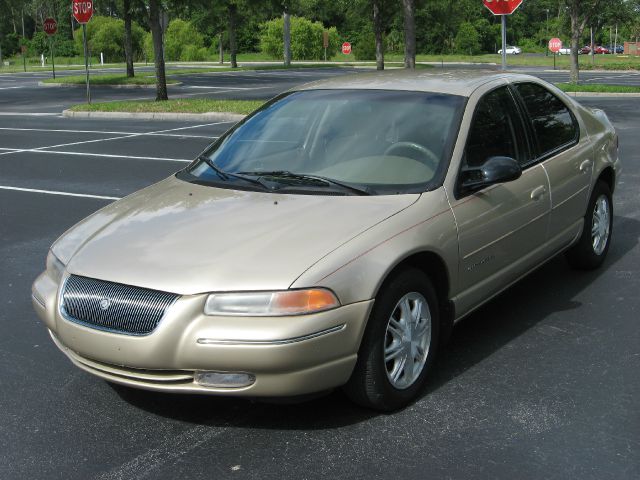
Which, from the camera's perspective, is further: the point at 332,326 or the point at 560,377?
the point at 560,377

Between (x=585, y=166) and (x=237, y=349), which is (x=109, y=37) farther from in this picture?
(x=237, y=349)

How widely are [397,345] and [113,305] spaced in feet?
4.35

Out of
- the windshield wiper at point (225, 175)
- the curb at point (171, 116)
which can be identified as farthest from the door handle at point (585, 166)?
the curb at point (171, 116)

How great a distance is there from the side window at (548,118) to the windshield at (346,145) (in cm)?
85

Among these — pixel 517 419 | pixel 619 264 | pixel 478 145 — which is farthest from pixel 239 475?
pixel 619 264

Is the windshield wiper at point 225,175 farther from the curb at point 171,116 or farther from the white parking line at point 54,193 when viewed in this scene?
the curb at point 171,116

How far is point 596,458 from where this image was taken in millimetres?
3699

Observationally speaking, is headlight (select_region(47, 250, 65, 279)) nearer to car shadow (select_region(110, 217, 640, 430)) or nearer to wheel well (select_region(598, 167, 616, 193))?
car shadow (select_region(110, 217, 640, 430))

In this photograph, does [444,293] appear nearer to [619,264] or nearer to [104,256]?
[104,256]

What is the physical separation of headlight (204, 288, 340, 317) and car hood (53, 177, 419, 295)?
0.04 meters

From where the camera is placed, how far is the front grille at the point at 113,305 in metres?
3.71

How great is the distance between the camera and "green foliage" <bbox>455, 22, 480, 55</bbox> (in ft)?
250

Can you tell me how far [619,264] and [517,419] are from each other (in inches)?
121

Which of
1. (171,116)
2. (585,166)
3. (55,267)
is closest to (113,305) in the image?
(55,267)
